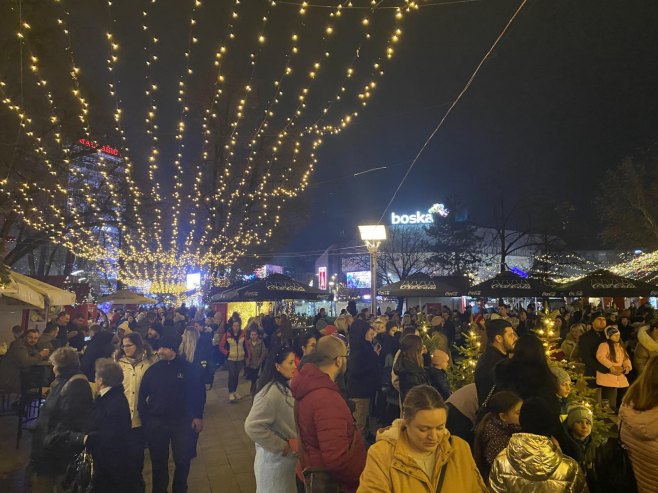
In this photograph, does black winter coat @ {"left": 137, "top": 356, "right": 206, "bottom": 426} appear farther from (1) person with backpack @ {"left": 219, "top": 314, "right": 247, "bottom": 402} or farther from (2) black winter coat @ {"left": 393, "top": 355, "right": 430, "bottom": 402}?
(1) person with backpack @ {"left": 219, "top": 314, "right": 247, "bottom": 402}

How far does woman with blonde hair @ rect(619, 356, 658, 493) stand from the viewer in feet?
8.92

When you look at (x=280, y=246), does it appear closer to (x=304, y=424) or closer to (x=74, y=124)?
(x=74, y=124)

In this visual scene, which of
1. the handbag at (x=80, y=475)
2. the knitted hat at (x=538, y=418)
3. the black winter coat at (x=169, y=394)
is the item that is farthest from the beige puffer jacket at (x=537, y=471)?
the black winter coat at (x=169, y=394)

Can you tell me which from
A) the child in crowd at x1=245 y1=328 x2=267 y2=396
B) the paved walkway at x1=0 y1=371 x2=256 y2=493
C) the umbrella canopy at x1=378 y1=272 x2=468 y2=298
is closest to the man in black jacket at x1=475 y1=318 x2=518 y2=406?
the paved walkway at x1=0 y1=371 x2=256 y2=493

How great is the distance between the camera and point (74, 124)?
16156mm

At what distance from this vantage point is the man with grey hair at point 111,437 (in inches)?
152

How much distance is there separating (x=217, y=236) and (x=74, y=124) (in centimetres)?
949

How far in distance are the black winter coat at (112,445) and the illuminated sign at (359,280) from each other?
54.0 metres

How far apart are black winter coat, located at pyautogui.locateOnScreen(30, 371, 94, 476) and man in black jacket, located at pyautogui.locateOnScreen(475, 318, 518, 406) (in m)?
3.28

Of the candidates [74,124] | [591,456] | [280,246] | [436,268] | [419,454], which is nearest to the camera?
[419,454]

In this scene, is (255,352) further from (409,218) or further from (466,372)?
(409,218)

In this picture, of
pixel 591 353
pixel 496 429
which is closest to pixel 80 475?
pixel 496 429

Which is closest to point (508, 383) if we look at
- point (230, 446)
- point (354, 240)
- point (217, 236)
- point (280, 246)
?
point (230, 446)

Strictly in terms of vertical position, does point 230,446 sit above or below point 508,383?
below
